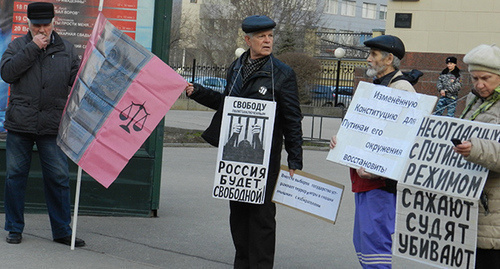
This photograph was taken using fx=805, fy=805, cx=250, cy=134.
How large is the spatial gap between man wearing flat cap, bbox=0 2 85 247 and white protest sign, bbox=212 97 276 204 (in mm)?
1764

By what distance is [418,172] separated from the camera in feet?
15.5

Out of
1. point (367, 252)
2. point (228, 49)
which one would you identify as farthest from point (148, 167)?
point (228, 49)

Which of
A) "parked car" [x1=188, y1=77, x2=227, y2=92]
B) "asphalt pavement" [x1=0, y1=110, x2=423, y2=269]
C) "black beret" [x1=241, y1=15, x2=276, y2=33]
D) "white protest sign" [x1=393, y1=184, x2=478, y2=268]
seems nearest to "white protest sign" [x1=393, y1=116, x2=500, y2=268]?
"white protest sign" [x1=393, y1=184, x2=478, y2=268]

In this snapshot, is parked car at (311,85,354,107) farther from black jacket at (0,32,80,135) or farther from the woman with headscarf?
the woman with headscarf

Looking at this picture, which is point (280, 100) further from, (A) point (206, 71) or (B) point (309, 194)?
(A) point (206, 71)

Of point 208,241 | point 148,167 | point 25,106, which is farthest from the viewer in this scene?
point 148,167

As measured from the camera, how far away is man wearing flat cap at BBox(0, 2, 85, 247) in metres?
6.79

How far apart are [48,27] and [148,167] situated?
215 cm

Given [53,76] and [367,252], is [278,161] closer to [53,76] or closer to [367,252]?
[367,252]

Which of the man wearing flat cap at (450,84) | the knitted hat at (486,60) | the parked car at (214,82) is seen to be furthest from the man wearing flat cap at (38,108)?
the parked car at (214,82)

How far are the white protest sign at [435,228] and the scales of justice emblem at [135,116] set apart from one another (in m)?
2.49

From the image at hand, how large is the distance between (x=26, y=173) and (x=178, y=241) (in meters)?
1.56

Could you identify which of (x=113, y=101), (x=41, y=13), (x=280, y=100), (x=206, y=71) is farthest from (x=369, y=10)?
(x=280, y=100)

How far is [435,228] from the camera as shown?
4680 mm
